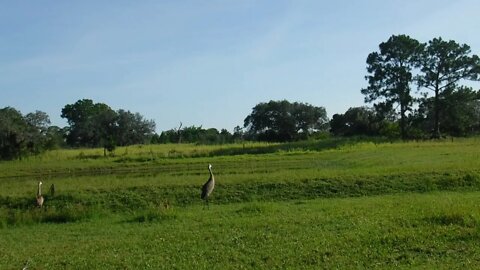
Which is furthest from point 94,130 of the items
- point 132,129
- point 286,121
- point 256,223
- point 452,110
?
point 256,223

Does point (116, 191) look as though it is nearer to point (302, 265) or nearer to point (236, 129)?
point (302, 265)

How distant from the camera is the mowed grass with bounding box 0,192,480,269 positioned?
34.1ft

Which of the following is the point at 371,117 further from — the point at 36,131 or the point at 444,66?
the point at 36,131

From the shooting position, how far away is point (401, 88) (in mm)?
69188

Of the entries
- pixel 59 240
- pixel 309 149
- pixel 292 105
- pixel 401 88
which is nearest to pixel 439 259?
pixel 59 240

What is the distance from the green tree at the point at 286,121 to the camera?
312 ft

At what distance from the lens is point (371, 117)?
83.1 metres

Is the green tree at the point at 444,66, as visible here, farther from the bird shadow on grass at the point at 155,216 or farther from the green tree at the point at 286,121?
the bird shadow on grass at the point at 155,216

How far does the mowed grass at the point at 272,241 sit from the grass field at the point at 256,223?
0.03 m

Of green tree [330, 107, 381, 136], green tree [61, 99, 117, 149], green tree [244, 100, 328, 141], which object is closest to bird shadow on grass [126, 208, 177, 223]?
green tree [330, 107, 381, 136]

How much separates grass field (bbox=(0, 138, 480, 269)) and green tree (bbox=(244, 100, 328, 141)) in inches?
2595

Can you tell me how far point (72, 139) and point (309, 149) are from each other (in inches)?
2111

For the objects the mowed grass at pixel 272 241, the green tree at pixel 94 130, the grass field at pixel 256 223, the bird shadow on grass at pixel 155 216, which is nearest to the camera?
the mowed grass at pixel 272 241

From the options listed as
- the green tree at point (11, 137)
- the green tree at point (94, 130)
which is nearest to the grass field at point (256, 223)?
the green tree at point (11, 137)
